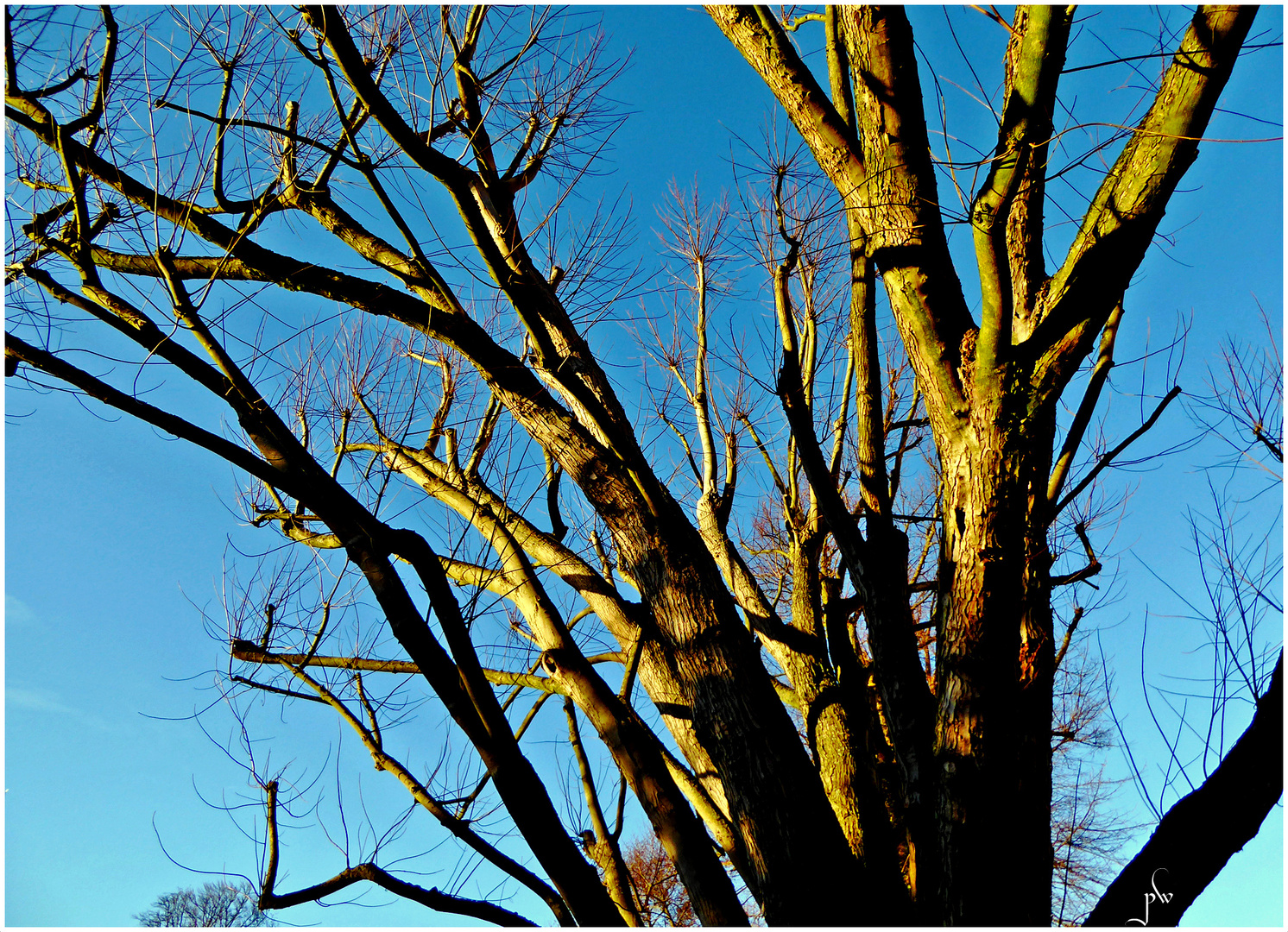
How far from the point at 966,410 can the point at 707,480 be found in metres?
1.93

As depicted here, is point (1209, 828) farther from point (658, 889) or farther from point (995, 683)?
point (658, 889)

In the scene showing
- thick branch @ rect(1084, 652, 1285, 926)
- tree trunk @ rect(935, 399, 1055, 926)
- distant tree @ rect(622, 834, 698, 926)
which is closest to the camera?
thick branch @ rect(1084, 652, 1285, 926)

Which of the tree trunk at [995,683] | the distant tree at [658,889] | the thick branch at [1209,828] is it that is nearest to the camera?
the thick branch at [1209,828]

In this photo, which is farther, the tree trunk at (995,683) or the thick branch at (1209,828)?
the tree trunk at (995,683)

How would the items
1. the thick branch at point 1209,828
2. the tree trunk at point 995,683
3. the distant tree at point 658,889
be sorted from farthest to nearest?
the distant tree at point 658,889
the tree trunk at point 995,683
the thick branch at point 1209,828

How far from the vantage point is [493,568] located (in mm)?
2869

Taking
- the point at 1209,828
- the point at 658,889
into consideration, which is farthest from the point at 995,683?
the point at 658,889

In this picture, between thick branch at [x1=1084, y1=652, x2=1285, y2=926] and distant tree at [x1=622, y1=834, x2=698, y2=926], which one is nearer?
thick branch at [x1=1084, y1=652, x2=1285, y2=926]

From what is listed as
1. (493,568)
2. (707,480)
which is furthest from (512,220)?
(707,480)

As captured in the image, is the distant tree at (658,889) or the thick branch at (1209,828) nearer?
the thick branch at (1209,828)

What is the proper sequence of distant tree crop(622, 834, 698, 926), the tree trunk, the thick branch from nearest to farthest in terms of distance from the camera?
the thick branch
the tree trunk
distant tree crop(622, 834, 698, 926)

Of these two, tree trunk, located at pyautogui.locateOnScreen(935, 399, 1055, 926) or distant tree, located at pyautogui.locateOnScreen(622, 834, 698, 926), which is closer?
tree trunk, located at pyautogui.locateOnScreen(935, 399, 1055, 926)

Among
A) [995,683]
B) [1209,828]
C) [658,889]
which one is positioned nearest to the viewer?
[1209,828]

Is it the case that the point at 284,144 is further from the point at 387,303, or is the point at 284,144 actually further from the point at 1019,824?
the point at 1019,824
